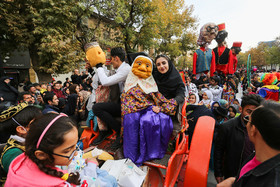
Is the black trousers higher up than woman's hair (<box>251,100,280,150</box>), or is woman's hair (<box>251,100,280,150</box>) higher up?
woman's hair (<box>251,100,280,150</box>)

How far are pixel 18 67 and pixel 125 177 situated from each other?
1511 centimetres

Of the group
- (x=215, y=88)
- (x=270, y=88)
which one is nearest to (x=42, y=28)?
(x=215, y=88)

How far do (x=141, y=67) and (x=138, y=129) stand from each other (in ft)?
2.90

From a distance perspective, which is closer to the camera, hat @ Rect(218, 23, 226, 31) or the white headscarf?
the white headscarf

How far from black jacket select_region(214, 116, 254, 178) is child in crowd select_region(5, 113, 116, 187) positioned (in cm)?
168

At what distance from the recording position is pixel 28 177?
37.7 inches

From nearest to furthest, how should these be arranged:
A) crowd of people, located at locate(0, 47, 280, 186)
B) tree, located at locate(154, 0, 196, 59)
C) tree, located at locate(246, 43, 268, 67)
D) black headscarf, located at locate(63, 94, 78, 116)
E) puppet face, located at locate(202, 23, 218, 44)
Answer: crowd of people, located at locate(0, 47, 280, 186) → puppet face, located at locate(202, 23, 218, 44) → black headscarf, located at locate(63, 94, 78, 116) → tree, located at locate(154, 0, 196, 59) → tree, located at locate(246, 43, 268, 67)

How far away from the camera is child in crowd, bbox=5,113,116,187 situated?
969mm

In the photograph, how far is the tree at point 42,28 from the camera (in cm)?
719

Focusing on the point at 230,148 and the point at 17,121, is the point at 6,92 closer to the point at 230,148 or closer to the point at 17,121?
the point at 17,121

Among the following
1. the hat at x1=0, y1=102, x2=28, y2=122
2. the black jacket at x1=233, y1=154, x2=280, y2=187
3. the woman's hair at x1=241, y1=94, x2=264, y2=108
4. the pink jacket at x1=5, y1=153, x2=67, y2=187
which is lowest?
the pink jacket at x1=5, y1=153, x2=67, y2=187

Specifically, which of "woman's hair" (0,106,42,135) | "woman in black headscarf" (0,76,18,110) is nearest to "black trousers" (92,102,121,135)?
"woman's hair" (0,106,42,135)

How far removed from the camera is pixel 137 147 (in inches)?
82.3

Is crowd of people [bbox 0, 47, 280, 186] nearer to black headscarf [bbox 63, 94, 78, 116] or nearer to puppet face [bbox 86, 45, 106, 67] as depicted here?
puppet face [bbox 86, 45, 106, 67]
